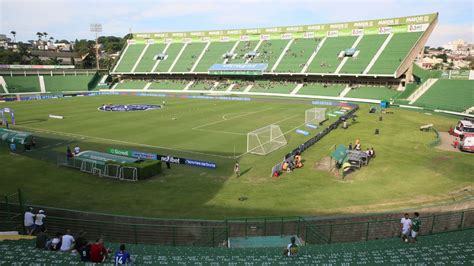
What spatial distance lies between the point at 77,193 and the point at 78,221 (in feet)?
21.6

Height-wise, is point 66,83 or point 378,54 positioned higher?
A: point 378,54

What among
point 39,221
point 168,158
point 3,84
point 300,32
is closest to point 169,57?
point 300,32

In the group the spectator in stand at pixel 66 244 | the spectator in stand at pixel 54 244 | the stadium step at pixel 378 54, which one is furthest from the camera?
the stadium step at pixel 378 54

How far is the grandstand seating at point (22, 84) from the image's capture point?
92250mm

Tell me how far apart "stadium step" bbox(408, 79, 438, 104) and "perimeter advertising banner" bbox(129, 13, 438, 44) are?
54.5 ft

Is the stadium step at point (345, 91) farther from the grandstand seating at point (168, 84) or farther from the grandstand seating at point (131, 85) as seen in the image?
the grandstand seating at point (131, 85)

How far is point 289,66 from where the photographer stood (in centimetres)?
9288

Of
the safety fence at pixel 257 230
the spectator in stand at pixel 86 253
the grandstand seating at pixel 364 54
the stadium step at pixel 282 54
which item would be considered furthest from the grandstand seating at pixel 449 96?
the spectator in stand at pixel 86 253

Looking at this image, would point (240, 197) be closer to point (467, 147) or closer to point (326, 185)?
point (326, 185)

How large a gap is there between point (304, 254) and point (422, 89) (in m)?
68.8

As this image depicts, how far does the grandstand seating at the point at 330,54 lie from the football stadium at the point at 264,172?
71 cm

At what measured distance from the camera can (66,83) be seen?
102312mm

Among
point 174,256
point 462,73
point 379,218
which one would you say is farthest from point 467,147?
point 462,73

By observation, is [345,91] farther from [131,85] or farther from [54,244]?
[54,244]
